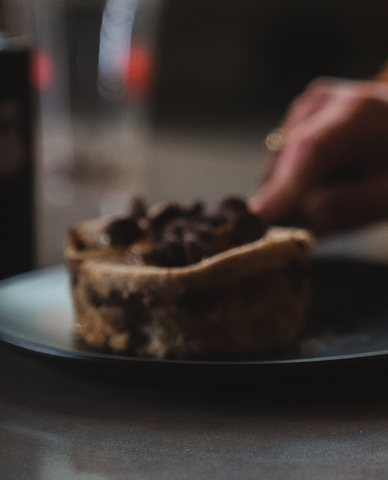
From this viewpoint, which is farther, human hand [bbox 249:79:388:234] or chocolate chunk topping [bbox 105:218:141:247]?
human hand [bbox 249:79:388:234]

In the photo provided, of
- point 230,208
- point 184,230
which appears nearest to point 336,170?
point 230,208

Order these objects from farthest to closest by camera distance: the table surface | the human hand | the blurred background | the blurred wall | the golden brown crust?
1. the blurred wall
2. the blurred background
3. the human hand
4. the golden brown crust
5. the table surface

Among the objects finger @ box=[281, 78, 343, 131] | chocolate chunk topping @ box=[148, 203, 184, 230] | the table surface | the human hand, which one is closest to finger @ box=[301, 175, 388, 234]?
the human hand

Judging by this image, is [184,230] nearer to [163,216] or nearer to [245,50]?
[163,216]

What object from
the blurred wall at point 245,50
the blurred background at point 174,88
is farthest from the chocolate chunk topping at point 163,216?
the blurred wall at point 245,50

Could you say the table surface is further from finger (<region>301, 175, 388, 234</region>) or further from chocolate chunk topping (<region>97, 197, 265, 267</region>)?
finger (<region>301, 175, 388, 234</region>)

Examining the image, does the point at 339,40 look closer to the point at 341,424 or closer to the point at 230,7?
the point at 230,7

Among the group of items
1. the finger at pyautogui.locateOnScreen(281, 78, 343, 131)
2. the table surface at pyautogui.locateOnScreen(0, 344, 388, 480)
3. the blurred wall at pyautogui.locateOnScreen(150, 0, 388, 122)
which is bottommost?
the table surface at pyautogui.locateOnScreen(0, 344, 388, 480)
